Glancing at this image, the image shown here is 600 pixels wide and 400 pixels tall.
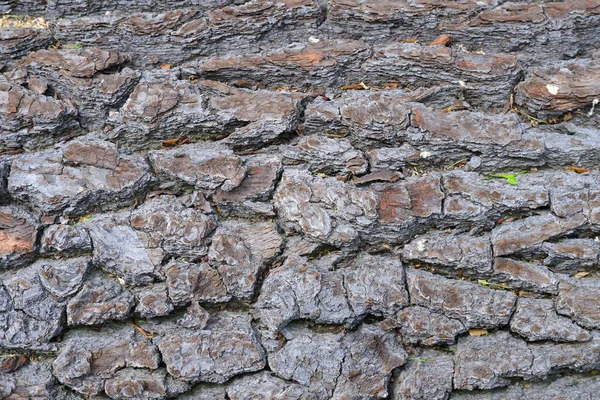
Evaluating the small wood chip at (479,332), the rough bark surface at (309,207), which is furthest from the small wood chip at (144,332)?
the small wood chip at (479,332)

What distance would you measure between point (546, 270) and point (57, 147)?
2.85 metres

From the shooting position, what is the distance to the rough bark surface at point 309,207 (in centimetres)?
338

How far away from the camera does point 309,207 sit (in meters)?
3.46

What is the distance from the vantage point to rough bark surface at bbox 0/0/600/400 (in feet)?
11.1

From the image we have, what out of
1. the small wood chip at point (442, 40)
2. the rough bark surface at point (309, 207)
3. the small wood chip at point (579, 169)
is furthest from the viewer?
the small wood chip at point (442, 40)

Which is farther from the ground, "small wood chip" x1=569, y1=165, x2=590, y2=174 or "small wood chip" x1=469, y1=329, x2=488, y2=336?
"small wood chip" x1=569, y1=165, x2=590, y2=174

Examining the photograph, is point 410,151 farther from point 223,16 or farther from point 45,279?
point 45,279

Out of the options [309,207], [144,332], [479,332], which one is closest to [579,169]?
[479,332]

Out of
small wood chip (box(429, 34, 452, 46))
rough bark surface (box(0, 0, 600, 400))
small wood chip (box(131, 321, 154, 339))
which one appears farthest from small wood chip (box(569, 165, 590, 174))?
small wood chip (box(131, 321, 154, 339))

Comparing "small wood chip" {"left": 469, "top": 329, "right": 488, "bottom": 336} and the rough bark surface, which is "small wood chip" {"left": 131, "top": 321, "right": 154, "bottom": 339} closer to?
the rough bark surface

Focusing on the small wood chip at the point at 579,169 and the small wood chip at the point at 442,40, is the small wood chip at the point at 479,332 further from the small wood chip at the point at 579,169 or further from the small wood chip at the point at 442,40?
the small wood chip at the point at 442,40

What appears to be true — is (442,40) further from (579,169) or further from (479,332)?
(479,332)

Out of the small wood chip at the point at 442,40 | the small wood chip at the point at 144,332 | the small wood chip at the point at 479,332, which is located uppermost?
the small wood chip at the point at 442,40

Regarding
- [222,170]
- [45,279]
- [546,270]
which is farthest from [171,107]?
[546,270]
